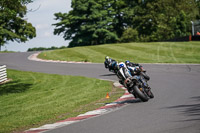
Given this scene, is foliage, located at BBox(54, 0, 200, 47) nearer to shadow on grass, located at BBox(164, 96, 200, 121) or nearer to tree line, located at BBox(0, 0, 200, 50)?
tree line, located at BBox(0, 0, 200, 50)

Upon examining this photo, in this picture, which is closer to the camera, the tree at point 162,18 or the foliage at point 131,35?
the tree at point 162,18

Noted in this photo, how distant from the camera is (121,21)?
75.8 m

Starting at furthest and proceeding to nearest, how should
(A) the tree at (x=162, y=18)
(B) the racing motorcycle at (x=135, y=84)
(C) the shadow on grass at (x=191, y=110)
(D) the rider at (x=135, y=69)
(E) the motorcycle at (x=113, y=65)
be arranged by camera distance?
(A) the tree at (x=162, y=18) → (E) the motorcycle at (x=113, y=65) → (D) the rider at (x=135, y=69) → (B) the racing motorcycle at (x=135, y=84) → (C) the shadow on grass at (x=191, y=110)

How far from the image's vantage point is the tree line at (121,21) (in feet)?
212

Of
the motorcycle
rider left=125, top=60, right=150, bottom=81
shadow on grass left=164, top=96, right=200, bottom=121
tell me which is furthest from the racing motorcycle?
the motorcycle

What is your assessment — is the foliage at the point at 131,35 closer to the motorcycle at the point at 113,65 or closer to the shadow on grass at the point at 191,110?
the motorcycle at the point at 113,65

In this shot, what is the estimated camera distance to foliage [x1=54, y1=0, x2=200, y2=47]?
6606cm

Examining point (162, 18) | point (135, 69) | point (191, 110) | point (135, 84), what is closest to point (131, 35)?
point (162, 18)

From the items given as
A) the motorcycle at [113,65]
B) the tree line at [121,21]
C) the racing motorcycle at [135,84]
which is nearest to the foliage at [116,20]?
the tree line at [121,21]

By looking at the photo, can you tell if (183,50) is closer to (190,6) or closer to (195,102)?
(195,102)

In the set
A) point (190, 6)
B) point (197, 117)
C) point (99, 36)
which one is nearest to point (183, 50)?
point (197, 117)

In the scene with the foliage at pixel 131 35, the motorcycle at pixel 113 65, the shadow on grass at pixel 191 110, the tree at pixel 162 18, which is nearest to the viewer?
the shadow on grass at pixel 191 110

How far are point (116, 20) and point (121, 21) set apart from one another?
352 centimetres

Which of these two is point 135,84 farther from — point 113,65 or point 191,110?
point 113,65
